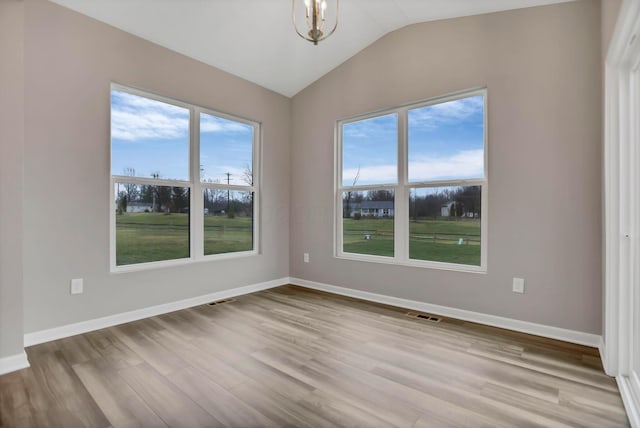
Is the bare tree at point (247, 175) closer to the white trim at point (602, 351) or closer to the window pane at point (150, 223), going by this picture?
the window pane at point (150, 223)

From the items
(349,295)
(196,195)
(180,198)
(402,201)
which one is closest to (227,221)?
(196,195)

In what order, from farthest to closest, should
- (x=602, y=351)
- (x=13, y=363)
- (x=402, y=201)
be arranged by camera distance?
(x=402, y=201) < (x=602, y=351) < (x=13, y=363)

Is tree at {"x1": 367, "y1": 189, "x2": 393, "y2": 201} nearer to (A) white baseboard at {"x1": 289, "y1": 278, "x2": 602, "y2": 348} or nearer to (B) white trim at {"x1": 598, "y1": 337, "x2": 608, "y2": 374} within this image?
(A) white baseboard at {"x1": 289, "y1": 278, "x2": 602, "y2": 348}

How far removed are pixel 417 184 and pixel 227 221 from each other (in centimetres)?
231

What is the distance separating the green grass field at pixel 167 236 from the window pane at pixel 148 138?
46 cm

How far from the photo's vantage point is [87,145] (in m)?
2.86

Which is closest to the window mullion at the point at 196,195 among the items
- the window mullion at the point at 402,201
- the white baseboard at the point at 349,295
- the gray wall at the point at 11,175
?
the white baseboard at the point at 349,295

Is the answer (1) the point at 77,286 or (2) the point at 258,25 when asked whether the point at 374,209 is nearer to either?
(2) the point at 258,25

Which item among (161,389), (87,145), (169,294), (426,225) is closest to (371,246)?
(426,225)

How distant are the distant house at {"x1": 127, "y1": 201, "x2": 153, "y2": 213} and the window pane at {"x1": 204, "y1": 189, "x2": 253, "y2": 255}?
24.7 inches

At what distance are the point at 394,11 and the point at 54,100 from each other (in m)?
3.19

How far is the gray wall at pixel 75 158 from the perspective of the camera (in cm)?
259

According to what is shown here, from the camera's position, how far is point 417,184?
142 inches

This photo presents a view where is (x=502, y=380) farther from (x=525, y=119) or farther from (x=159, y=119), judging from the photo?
(x=159, y=119)
